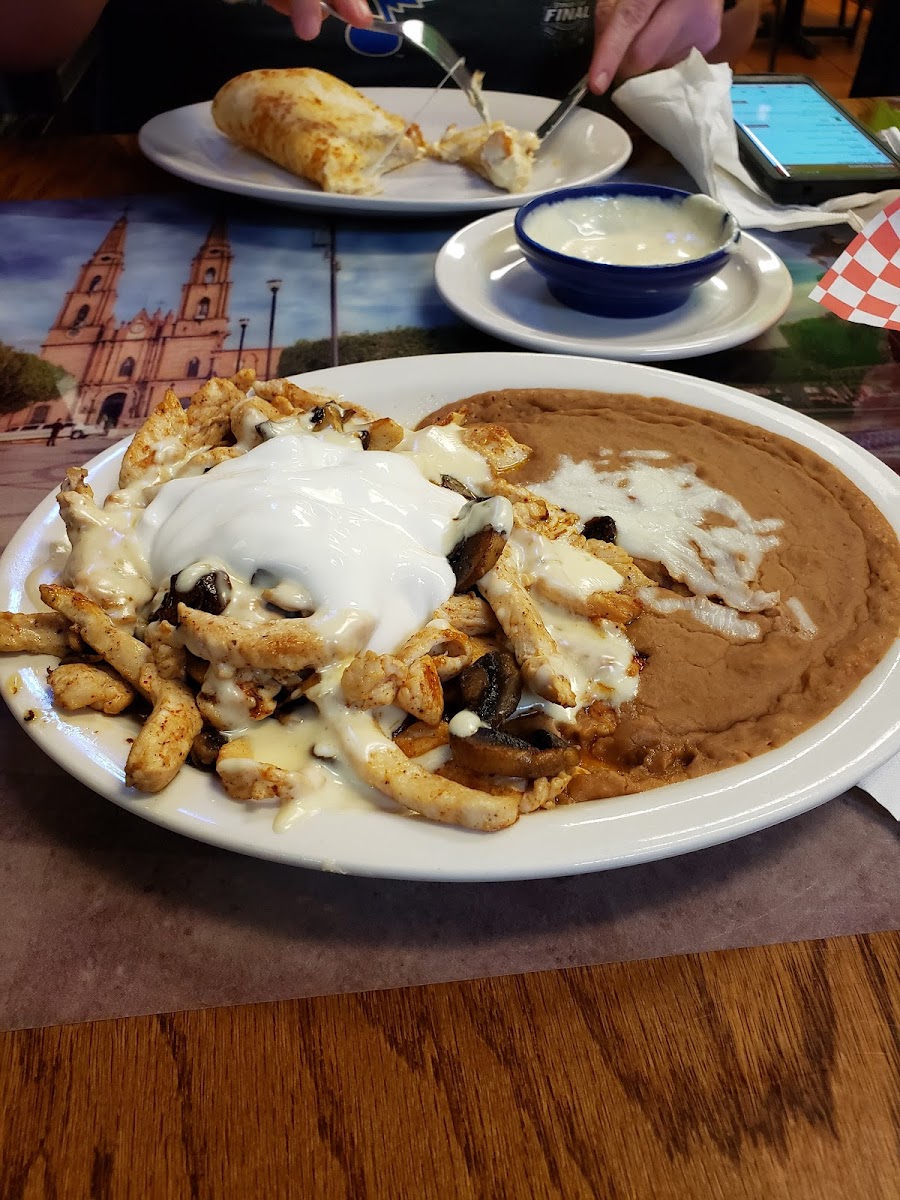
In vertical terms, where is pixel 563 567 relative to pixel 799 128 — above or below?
below

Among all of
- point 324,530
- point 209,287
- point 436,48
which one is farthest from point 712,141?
point 324,530

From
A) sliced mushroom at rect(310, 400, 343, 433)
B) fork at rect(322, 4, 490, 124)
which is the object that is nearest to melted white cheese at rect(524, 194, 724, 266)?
fork at rect(322, 4, 490, 124)

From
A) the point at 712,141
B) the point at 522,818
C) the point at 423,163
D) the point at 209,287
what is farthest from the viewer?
the point at 423,163

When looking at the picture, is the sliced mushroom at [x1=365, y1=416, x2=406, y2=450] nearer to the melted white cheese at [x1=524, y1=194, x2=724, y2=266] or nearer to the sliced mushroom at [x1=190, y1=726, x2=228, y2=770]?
the sliced mushroom at [x1=190, y1=726, x2=228, y2=770]

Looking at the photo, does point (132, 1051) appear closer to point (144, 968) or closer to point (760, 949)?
point (144, 968)

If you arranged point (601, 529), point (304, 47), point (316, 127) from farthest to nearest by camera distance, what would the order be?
point (304, 47)
point (316, 127)
point (601, 529)

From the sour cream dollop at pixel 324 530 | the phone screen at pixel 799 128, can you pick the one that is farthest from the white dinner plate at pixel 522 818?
the phone screen at pixel 799 128

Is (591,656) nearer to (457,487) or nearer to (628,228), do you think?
(457,487)

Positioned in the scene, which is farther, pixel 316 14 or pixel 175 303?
pixel 316 14
